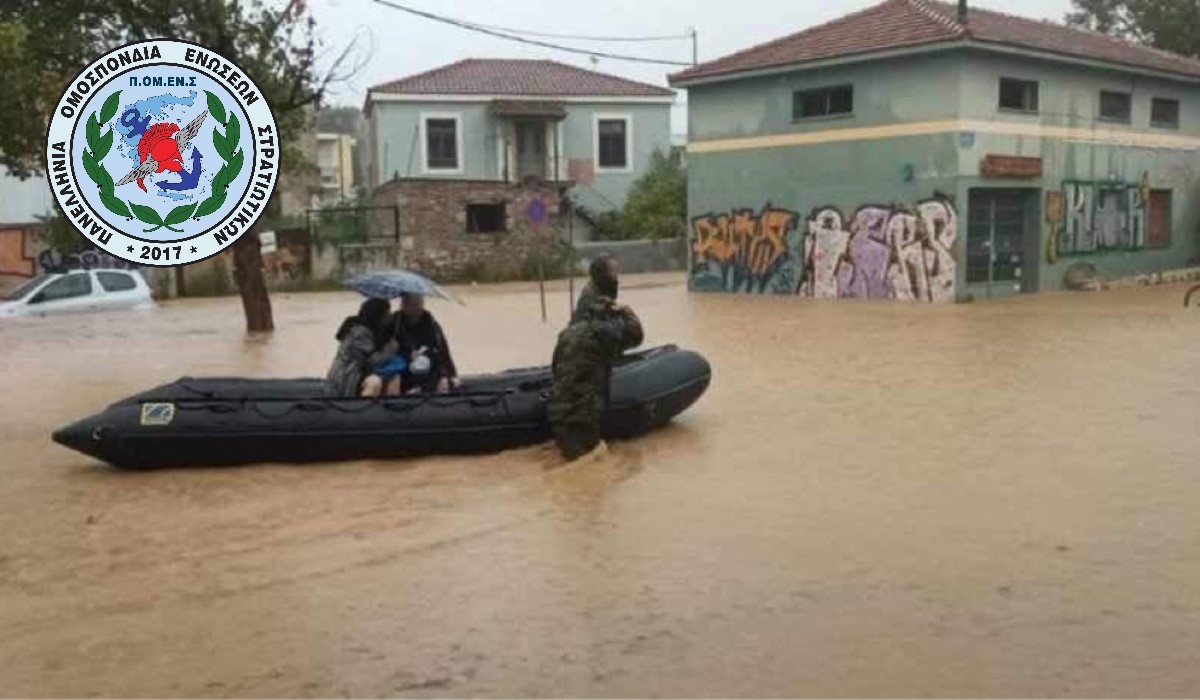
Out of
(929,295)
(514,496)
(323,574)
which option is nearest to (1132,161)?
(929,295)

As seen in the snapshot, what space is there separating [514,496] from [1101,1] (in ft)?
143

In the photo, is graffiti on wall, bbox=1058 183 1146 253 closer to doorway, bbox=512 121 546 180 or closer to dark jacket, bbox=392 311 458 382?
dark jacket, bbox=392 311 458 382

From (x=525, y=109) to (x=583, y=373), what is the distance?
128 ft

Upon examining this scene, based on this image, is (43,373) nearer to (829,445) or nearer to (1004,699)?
(829,445)

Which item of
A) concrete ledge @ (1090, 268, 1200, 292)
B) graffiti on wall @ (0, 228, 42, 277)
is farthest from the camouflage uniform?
graffiti on wall @ (0, 228, 42, 277)

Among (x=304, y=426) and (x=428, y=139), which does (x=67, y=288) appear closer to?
(x=304, y=426)

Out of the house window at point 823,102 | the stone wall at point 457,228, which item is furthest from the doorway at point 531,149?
the house window at point 823,102

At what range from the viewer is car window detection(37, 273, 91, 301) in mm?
24797

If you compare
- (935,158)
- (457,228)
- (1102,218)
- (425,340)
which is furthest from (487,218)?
(425,340)

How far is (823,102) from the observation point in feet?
91.4

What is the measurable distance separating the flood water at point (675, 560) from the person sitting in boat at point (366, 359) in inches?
30.2

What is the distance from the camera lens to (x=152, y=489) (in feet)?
30.5

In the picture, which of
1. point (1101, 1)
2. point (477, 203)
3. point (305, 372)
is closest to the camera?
point (305, 372)

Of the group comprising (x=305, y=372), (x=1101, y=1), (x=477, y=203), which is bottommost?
(x=305, y=372)
